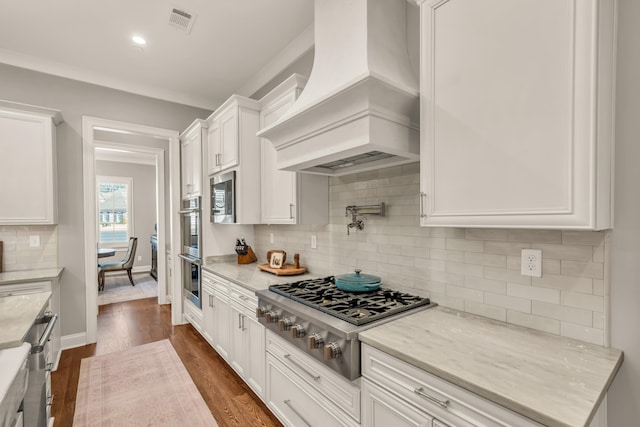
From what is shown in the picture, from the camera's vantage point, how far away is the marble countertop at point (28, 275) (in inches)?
103

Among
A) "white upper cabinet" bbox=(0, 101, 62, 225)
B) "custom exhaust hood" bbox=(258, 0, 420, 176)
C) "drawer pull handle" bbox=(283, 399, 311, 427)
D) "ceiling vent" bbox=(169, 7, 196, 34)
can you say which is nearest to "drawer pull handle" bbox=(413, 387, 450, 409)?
"drawer pull handle" bbox=(283, 399, 311, 427)

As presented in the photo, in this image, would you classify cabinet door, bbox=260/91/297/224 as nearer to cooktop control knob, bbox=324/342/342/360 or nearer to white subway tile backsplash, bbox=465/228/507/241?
cooktop control knob, bbox=324/342/342/360

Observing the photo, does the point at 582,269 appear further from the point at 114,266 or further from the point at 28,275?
the point at 114,266

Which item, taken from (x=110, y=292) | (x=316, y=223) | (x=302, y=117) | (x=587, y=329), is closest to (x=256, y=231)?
(x=316, y=223)

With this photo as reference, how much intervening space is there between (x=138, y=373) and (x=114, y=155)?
5674 millimetres

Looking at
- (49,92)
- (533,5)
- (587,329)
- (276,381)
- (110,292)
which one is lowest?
(110,292)

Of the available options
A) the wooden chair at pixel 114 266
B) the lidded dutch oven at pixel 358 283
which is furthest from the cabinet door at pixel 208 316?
the wooden chair at pixel 114 266

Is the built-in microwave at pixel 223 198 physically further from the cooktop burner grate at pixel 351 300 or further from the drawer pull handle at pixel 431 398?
the drawer pull handle at pixel 431 398

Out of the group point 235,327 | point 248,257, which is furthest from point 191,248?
point 235,327

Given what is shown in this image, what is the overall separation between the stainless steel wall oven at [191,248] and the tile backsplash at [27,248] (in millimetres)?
1232

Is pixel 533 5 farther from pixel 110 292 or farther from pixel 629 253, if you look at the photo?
pixel 110 292

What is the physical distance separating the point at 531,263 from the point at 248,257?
262cm

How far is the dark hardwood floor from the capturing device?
2168mm

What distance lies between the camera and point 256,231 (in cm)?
359
